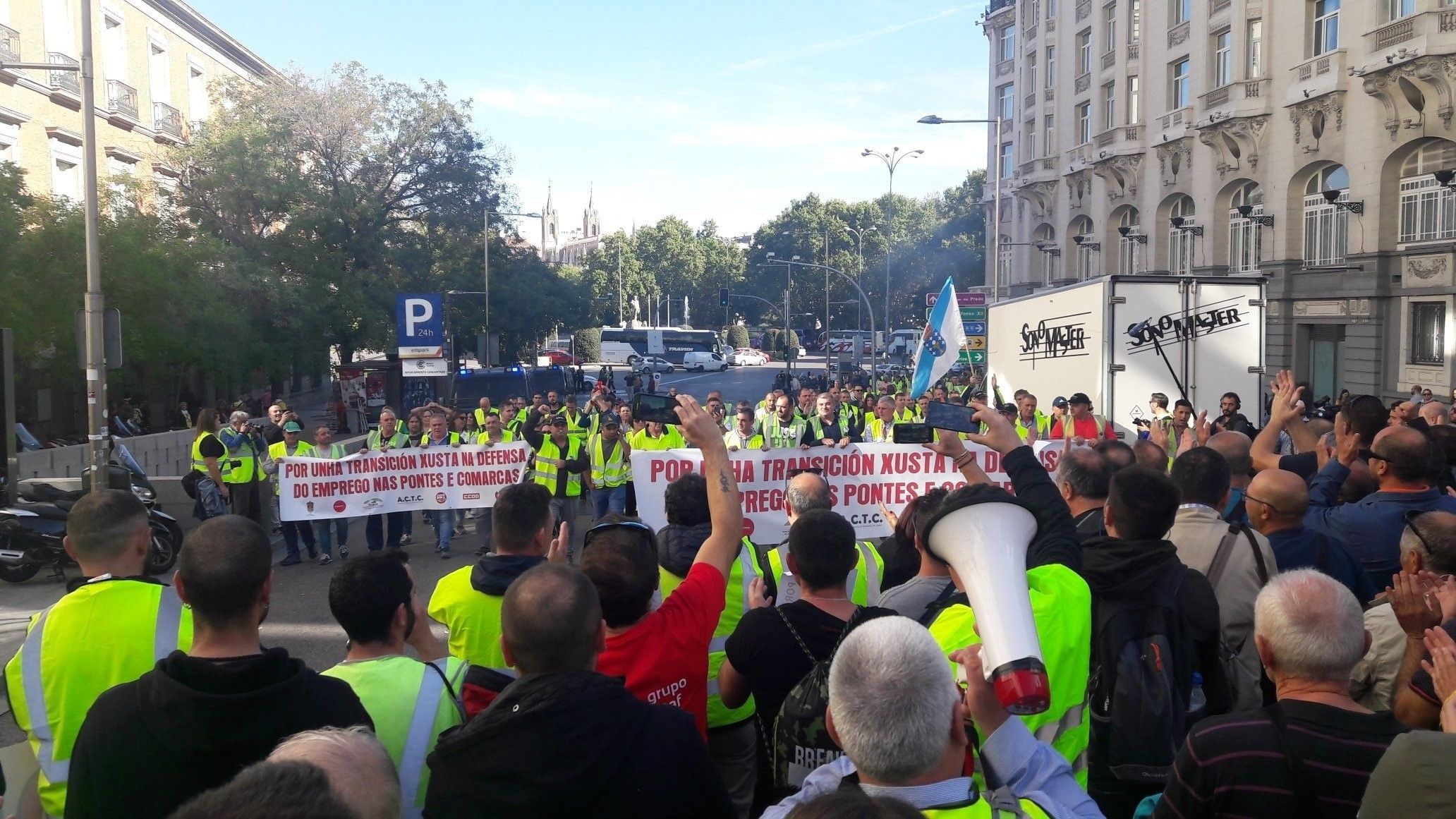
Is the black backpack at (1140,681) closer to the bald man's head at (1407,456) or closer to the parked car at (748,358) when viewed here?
the bald man's head at (1407,456)

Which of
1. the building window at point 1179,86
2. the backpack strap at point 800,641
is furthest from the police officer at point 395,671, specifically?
the building window at point 1179,86

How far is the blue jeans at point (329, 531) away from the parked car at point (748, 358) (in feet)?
235

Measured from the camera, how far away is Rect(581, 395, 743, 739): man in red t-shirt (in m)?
3.32

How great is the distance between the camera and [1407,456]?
474cm

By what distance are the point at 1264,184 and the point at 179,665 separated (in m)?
32.6

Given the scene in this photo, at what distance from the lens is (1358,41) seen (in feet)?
83.7

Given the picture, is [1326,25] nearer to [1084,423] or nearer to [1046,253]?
[1046,253]

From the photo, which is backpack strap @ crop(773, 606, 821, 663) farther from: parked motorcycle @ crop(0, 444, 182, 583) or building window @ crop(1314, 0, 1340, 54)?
building window @ crop(1314, 0, 1340, 54)

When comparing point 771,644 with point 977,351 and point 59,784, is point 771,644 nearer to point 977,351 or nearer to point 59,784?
point 59,784

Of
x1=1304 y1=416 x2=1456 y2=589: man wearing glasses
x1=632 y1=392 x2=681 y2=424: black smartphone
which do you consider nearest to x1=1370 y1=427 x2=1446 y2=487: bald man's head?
x1=1304 y1=416 x2=1456 y2=589: man wearing glasses

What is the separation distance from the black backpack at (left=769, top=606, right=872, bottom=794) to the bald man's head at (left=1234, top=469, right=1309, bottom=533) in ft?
7.64

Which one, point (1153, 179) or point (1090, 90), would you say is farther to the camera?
point (1090, 90)

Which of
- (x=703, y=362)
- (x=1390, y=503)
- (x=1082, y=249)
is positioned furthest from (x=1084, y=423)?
(x=703, y=362)

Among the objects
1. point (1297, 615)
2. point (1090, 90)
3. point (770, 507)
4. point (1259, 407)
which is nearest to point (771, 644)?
point (1297, 615)
